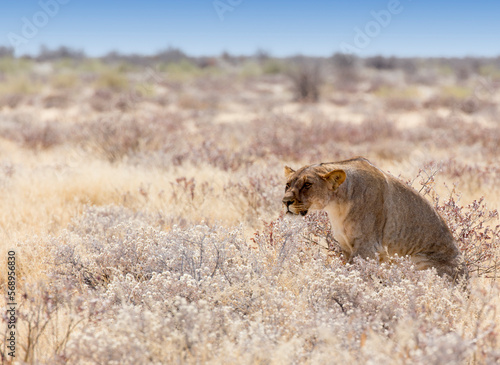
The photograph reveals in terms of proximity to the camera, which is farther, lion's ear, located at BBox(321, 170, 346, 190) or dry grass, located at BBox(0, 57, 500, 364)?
lion's ear, located at BBox(321, 170, 346, 190)

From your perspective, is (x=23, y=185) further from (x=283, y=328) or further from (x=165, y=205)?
(x=283, y=328)

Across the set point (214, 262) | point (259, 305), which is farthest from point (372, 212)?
point (214, 262)

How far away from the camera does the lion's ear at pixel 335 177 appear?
306cm

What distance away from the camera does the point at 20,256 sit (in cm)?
413

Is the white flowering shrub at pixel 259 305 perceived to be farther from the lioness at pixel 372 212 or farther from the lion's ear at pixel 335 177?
the lion's ear at pixel 335 177

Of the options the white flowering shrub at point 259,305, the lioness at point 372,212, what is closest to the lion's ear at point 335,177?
the lioness at point 372,212

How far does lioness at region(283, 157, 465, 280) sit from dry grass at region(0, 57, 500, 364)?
21cm

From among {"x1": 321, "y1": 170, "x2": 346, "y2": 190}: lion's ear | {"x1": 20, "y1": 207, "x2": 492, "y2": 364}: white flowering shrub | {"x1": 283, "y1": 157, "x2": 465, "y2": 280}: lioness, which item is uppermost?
{"x1": 321, "y1": 170, "x2": 346, "y2": 190}: lion's ear

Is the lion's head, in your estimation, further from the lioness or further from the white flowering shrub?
the white flowering shrub

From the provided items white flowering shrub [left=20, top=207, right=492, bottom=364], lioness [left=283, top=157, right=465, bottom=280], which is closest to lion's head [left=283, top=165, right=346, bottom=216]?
lioness [left=283, top=157, right=465, bottom=280]

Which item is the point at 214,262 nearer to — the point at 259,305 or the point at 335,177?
the point at 259,305

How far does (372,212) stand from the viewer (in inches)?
128

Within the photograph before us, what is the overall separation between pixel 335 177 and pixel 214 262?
3.72ft

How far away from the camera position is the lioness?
10.3 feet
